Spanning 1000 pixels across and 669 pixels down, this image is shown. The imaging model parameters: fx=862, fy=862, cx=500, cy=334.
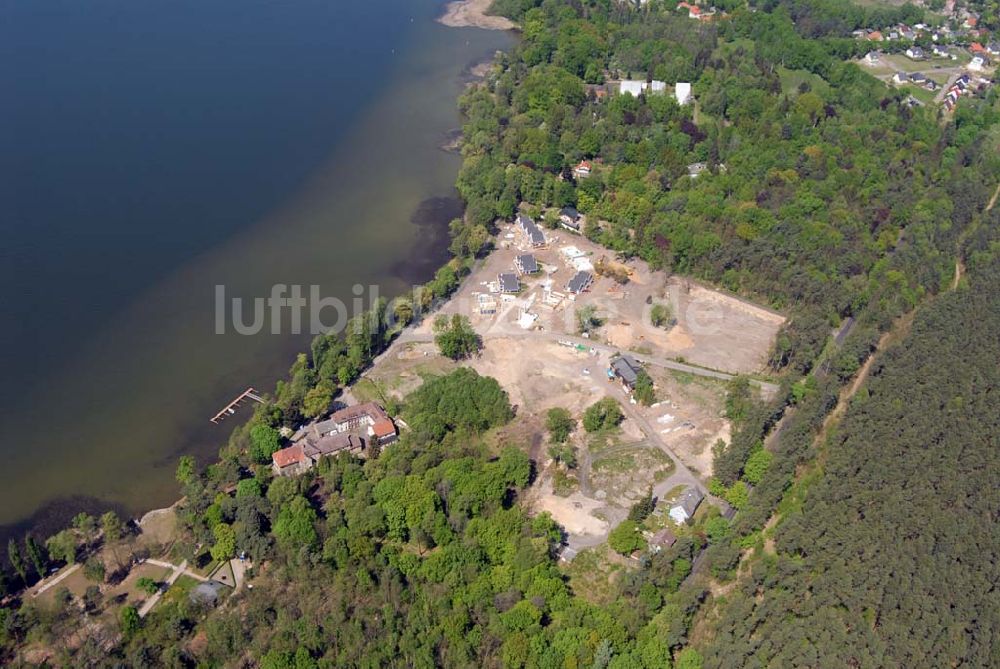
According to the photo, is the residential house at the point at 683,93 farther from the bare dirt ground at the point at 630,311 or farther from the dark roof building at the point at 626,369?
the dark roof building at the point at 626,369

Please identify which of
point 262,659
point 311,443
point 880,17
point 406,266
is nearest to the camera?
point 262,659

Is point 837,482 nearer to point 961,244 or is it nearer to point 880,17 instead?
point 961,244

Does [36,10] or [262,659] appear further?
[36,10]

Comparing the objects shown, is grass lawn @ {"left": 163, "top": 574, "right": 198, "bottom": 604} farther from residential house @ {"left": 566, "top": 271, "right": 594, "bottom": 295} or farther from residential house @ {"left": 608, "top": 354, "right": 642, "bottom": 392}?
residential house @ {"left": 566, "top": 271, "right": 594, "bottom": 295}

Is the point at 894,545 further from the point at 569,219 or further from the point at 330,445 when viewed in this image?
the point at 569,219

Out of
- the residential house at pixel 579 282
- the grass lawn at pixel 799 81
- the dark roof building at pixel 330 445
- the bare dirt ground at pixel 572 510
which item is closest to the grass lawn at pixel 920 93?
A: the grass lawn at pixel 799 81

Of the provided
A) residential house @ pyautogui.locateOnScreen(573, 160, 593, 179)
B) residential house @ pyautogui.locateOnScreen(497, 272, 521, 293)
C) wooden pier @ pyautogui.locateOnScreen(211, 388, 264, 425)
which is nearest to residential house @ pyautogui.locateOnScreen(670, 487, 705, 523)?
residential house @ pyautogui.locateOnScreen(497, 272, 521, 293)

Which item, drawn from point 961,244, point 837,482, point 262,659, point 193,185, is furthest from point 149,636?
point 961,244

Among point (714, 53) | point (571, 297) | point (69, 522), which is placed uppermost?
point (714, 53)
